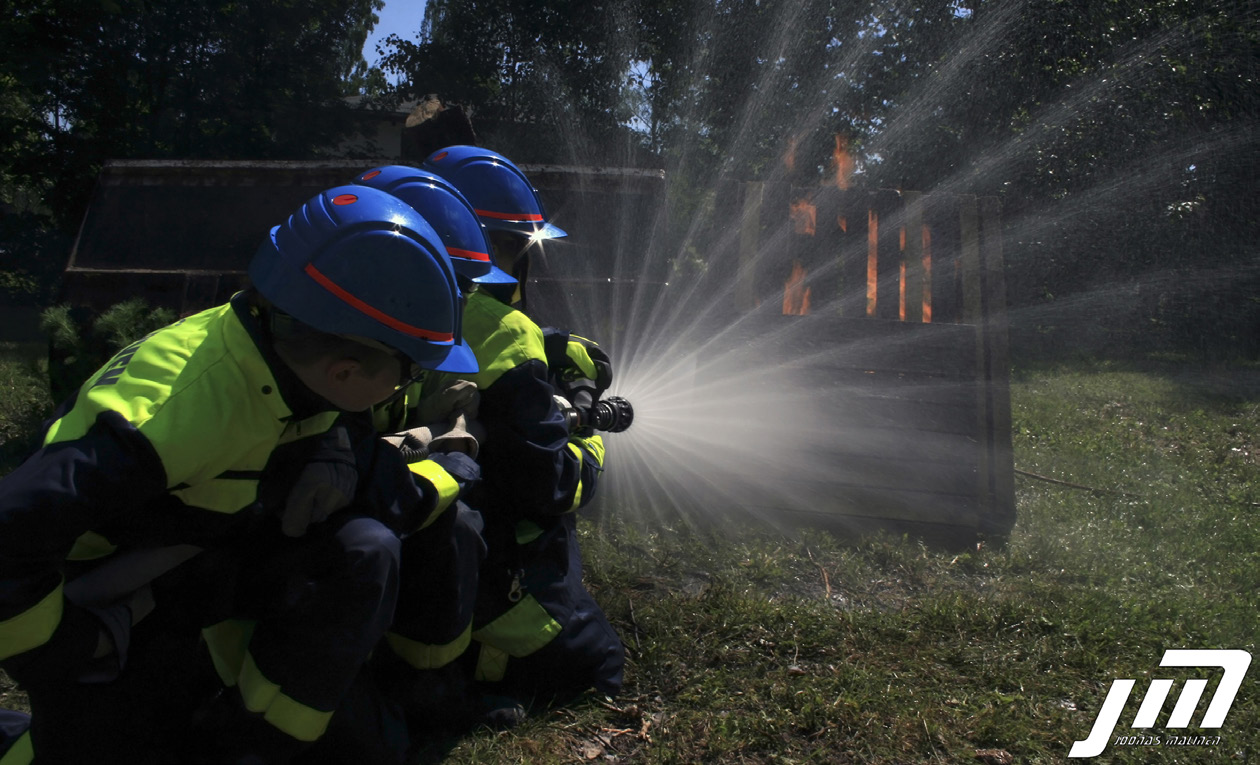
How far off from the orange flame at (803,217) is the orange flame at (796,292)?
254 mm

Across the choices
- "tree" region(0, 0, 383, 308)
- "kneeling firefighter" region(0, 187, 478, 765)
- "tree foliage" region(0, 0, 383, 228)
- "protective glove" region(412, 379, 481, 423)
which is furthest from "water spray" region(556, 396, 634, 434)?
"tree" region(0, 0, 383, 308)

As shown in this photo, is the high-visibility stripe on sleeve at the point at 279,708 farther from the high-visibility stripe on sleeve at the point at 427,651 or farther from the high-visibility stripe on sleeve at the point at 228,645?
the high-visibility stripe on sleeve at the point at 427,651

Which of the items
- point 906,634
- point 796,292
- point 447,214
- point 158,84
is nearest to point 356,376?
point 447,214

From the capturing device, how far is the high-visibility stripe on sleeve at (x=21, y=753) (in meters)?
2.06

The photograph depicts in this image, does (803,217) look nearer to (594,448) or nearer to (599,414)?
(599,414)

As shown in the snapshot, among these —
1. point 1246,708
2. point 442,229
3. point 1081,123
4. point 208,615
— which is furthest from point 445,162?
point 1081,123

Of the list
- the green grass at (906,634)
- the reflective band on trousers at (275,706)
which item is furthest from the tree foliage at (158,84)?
the reflective band on trousers at (275,706)

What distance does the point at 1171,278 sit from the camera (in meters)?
15.9

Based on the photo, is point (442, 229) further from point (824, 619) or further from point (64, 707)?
point (824, 619)

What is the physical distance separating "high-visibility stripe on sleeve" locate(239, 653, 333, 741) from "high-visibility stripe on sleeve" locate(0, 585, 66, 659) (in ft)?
1.54

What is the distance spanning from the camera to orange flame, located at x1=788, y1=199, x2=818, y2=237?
6.36 meters

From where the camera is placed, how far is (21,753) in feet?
6.83

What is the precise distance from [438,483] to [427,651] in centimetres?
55

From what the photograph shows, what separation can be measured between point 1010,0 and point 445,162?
→ 53.9ft
